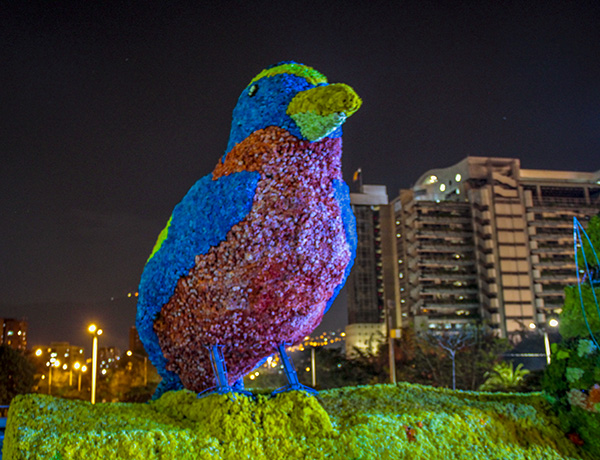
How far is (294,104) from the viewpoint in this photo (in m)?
5.16

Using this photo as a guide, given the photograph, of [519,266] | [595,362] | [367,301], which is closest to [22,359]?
[595,362]

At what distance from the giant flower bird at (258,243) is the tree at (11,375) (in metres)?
9.32

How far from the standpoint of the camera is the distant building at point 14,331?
39281 millimetres

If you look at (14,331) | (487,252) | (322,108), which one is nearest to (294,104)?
(322,108)

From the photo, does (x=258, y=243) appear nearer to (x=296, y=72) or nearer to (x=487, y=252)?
(x=296, y=72)

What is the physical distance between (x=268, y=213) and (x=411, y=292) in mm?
53173

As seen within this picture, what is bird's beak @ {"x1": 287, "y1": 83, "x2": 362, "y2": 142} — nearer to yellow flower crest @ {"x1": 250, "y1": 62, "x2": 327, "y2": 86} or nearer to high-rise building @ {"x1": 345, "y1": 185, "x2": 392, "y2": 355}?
yellow flower crest @ {"x1": 250, "y1": 62, "x2": 327, "y2": 86}

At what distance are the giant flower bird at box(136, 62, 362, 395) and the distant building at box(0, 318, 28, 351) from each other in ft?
117

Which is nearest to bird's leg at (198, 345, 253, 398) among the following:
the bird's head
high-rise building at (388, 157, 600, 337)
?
the bird's head

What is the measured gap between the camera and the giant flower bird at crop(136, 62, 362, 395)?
491cm

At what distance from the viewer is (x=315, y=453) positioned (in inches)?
166

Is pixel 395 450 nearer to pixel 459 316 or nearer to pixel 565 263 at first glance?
pixel 459 316

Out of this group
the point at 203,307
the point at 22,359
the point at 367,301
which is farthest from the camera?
the point at 367,301

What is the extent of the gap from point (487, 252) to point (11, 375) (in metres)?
49.9
